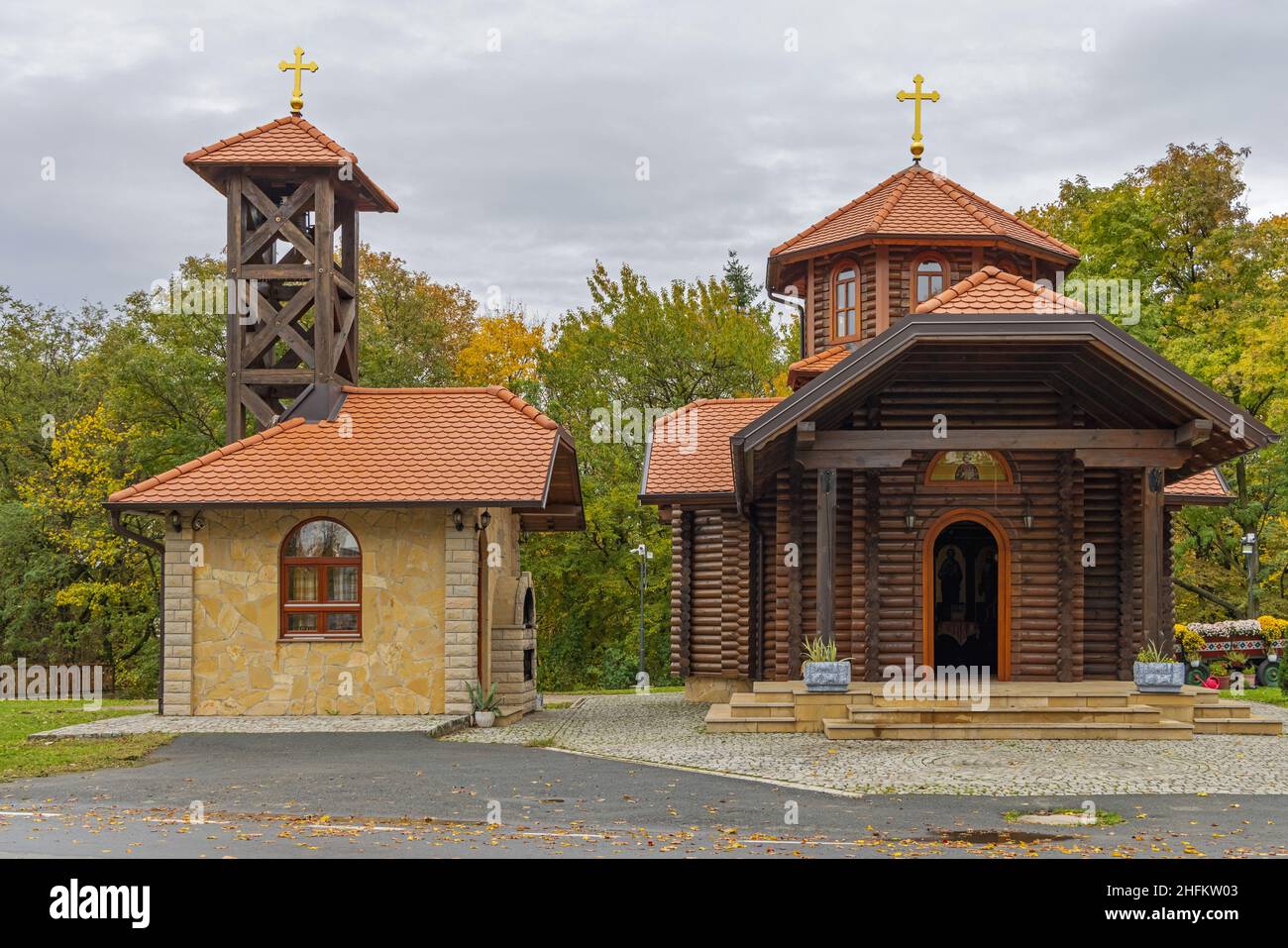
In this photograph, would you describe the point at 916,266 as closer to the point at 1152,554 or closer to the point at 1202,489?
the point at 1202,489

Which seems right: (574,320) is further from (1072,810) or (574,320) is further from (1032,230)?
(1072,810)

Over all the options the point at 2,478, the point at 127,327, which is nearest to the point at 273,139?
the point at 127,327

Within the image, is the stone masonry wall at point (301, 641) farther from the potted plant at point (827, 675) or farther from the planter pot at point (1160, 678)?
the planter pot at point (1160, 678)

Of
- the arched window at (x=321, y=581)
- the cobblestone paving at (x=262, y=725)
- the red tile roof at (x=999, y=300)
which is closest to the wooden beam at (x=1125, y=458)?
the red tile roof at (x=999, y=300)

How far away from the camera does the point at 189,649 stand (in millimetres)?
18922

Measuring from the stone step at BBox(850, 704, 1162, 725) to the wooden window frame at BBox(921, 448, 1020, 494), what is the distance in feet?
10.7

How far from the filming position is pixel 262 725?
17.8 meters

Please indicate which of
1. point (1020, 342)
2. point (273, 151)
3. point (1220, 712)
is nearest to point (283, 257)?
point (273, 151)

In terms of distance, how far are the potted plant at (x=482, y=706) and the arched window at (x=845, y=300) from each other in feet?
29.1

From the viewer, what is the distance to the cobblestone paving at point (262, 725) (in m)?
17.2

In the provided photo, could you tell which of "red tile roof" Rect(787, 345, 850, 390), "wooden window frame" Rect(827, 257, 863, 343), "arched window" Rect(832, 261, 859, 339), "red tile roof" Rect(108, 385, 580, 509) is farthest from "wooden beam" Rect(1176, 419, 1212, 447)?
"red tile roof" Rect(108, 385, 580, 509)

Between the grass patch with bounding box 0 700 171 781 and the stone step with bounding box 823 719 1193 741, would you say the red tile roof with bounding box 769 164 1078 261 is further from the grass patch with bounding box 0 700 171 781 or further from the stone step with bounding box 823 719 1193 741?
the grass patch with bounding box 0 700 171 781

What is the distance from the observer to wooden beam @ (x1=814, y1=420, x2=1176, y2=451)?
17.5m

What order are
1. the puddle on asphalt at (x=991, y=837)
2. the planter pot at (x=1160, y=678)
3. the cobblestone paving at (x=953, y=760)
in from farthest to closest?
the planter pot at (x=1160, y=678) < the cobblestone paving at (x=953, y=760) < the puddle on asphalt at (x=991, y=837)
